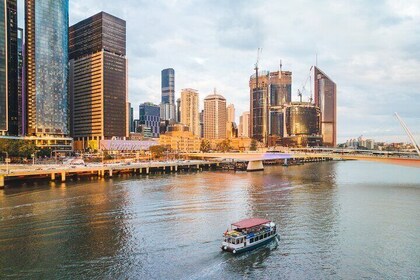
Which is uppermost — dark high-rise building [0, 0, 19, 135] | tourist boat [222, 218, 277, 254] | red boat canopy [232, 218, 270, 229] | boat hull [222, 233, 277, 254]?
dark high-rise building [0, 0, 19, 135]

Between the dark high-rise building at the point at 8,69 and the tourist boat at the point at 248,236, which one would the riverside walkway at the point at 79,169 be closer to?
the tourist boat at the point at 248,236

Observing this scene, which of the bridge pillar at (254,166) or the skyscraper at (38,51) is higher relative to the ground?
the skyscraper at (38,51)

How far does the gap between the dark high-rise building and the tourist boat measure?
172184 mm

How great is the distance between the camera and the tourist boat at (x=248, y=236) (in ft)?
113

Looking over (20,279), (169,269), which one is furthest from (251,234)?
(20,279)

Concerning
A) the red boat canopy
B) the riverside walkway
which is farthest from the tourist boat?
the riverside walkway

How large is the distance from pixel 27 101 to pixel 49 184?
5460 inches

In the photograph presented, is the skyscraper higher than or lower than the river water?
higher

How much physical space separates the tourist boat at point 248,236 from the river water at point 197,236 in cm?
78

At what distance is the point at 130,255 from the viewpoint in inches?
1315

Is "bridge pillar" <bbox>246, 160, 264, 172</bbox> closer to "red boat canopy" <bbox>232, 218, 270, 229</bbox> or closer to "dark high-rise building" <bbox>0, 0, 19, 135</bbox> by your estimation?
"red boat canopy" <bbox>232, 218, 270, 229</bbox>

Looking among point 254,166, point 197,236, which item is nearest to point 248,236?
point 197,236

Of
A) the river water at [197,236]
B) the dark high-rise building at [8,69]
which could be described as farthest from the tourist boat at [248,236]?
the dark high-rise building at [8,69]

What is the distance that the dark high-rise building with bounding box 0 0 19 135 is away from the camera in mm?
170125
